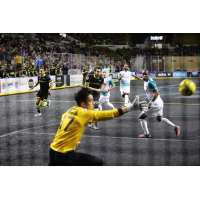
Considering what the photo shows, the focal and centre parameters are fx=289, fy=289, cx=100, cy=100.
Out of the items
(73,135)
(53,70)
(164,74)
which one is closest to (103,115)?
(73,135)

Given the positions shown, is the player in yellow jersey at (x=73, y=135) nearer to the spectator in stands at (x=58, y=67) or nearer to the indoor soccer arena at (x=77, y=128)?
the indoor soccer arena at (x=77, y=128)

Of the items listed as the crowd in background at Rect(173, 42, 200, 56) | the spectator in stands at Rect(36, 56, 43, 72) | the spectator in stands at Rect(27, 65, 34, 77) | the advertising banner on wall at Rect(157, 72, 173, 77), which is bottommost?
the advertising banner on wall at Rect(157, 72, 173, 77)

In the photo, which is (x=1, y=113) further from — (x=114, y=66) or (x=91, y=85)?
(x=114, y=66)

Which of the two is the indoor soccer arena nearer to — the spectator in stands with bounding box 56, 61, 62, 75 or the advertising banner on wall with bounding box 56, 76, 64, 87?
the advertising banner on wall with bounding box 56, 76, 64, 87

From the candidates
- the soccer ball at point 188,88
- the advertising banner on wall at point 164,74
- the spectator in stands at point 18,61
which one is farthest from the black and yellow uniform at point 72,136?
the advertising banner on wall at point 164,74

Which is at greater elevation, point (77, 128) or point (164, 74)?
point (164, 74)

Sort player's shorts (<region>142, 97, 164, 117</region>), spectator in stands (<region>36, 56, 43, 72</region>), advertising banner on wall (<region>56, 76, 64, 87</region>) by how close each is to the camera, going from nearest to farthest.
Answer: player's shorts (<region>142, 97, 164, 117</region>) < spectator in stands (<region>36, 56, 43, 72</region>) < advertising banner on wall (<region>56, 76, 64, 87</region>)

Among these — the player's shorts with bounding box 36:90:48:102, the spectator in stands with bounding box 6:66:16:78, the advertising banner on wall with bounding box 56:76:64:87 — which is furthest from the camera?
the advertising banner on wall with bounding box 56:76:64:87

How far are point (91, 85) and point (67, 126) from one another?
19.5 ft

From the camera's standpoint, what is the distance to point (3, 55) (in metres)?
20.4

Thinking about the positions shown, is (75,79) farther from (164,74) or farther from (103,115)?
(103,115)

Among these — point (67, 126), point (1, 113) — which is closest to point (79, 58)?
point (1, 113)

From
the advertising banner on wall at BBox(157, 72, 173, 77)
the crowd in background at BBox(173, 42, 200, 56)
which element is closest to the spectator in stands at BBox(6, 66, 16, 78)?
the advertising banner on wall at BBox(157, 72, 173, 77)

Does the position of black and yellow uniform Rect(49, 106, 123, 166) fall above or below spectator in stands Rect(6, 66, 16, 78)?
below
